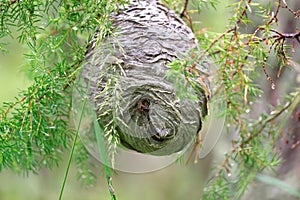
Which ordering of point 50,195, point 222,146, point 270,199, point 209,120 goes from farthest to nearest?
point 50,195 → point 222,146 → point 270,199 → point 209,120

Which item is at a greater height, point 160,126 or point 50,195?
point 160,126

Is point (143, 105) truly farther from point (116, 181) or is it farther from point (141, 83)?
point (116, 181)

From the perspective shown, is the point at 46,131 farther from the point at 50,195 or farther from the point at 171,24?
the point at 50,195

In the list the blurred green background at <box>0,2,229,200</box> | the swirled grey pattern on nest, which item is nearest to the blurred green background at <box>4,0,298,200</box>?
the blurred green background at <box>0,2,229,200</box>

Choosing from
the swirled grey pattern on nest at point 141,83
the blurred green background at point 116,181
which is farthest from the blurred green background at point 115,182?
the swirled grey pattern on nest at point 141,83

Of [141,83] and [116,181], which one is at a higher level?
[141,83]

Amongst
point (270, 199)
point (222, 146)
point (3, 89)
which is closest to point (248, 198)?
point (270, 199)

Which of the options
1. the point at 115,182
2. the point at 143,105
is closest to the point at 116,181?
the point at 115,182

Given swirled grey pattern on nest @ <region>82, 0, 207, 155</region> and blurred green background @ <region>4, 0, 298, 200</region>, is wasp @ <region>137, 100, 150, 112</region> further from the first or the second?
blurred green background @ <region>4, 0, 298, 200</region>

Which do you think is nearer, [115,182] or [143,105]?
[143,105]
